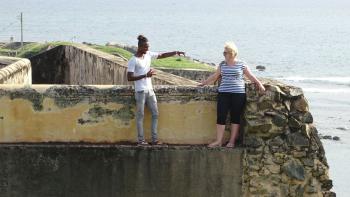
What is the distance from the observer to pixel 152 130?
27.4ft

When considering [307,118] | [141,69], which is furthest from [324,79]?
[141,69]

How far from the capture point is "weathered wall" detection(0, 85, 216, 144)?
8.32 metres

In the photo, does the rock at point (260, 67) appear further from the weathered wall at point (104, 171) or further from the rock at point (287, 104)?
the weathered wall at point (104, 171)

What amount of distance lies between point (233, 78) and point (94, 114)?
5.06ft

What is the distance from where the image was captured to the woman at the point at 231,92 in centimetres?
822

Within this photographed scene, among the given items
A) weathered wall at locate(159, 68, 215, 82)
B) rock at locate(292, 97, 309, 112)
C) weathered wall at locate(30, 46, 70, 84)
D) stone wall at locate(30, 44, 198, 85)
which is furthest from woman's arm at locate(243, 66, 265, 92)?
weathered wall at locate(159, 68, 215, 82)

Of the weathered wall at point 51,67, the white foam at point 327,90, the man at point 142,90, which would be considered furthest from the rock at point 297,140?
the white foam at point 327,90

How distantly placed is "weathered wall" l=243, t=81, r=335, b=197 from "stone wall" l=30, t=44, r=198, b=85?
2.92 metres

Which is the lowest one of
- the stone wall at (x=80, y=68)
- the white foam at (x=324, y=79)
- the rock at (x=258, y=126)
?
the white foam at (x=324, y=79)

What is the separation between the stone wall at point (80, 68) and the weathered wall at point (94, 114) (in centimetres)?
258

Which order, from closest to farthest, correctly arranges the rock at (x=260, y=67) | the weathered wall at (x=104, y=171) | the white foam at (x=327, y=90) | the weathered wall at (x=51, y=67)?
the weathered wall at (x=104, y=171) < the weathered wall at (x=51, y=67) < the white foam at (x=327, y=90) < the rock at (x=260, y=67)

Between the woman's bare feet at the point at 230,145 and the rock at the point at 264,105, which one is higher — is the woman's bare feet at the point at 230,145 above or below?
below

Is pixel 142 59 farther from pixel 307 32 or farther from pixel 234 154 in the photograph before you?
pixel 307 32

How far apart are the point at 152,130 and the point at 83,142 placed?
758 millimetres
